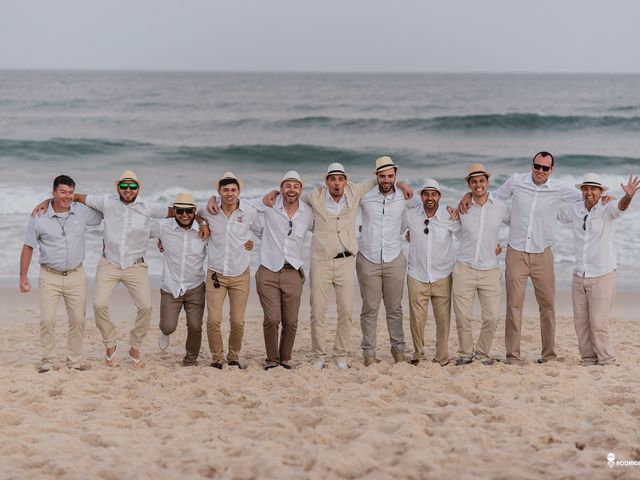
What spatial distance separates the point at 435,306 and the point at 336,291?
40.1 inches

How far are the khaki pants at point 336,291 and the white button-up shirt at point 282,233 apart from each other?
9.8 inches

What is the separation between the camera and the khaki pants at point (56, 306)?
22.3 feet

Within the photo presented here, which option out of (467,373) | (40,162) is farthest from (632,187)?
(40,162)

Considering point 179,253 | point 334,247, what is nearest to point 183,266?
point 179,253

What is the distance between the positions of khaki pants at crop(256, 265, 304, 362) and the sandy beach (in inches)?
11.6

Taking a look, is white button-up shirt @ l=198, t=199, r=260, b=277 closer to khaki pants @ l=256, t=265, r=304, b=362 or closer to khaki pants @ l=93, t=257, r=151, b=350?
khaki pants @ l=256, t=265, r=304, b=362

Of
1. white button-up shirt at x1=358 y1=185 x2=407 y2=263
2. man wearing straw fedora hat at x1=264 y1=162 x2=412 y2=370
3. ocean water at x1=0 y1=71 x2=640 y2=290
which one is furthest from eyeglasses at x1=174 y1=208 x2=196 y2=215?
ocean water at x1=0 y1=71 x2=640 y2=290

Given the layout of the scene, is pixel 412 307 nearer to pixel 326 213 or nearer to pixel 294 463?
pixel 326 213

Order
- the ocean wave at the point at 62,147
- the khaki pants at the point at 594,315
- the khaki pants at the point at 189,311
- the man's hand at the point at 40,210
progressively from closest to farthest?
the man's hand at the point at 40,210 → the khaki pants at the point at 594,315 → the khaki pants at the point at 189,311 → the ocean wave at the point at 62,147

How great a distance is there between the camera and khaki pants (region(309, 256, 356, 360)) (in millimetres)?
7137

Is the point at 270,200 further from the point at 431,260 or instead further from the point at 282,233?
the point at 431,260

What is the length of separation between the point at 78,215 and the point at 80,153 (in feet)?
72.8

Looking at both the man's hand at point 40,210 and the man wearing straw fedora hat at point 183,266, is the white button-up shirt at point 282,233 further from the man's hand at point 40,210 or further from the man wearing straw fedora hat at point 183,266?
the man's hand at point 40,210

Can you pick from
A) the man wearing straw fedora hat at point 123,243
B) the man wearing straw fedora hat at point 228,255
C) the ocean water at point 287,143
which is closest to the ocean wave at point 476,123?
the ocean water at point 287,143
